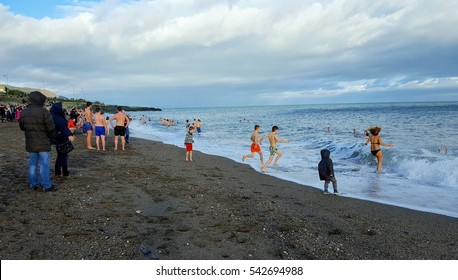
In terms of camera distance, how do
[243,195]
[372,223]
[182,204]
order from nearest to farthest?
[372,223], [182,204], [243,195]

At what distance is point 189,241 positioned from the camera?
437cm

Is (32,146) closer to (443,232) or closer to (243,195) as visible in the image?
(243,195)

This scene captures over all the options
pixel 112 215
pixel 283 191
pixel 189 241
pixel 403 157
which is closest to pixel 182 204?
pixel 112 215

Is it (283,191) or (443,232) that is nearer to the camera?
(443,232)

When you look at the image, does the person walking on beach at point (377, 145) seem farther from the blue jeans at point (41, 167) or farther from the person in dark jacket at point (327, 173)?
the blue jeans at point (41, 167)

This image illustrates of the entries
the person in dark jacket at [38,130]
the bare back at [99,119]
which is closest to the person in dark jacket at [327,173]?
the person in dark jacket at [38,130]

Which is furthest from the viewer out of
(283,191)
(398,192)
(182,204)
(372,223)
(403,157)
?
(403,157)

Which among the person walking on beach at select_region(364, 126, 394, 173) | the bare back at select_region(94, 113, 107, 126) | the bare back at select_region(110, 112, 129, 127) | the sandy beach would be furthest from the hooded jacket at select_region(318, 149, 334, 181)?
the bare back at select_region(94, 113, 107, 126)

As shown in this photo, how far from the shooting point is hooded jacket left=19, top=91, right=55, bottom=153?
6.35 m

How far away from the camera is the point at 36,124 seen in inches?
252

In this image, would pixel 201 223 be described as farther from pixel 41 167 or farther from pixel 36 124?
pixel 36 124

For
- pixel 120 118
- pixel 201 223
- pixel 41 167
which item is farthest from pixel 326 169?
pixel 120 118

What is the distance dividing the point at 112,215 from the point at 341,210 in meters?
4.23

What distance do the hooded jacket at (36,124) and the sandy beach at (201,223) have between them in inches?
39.4
